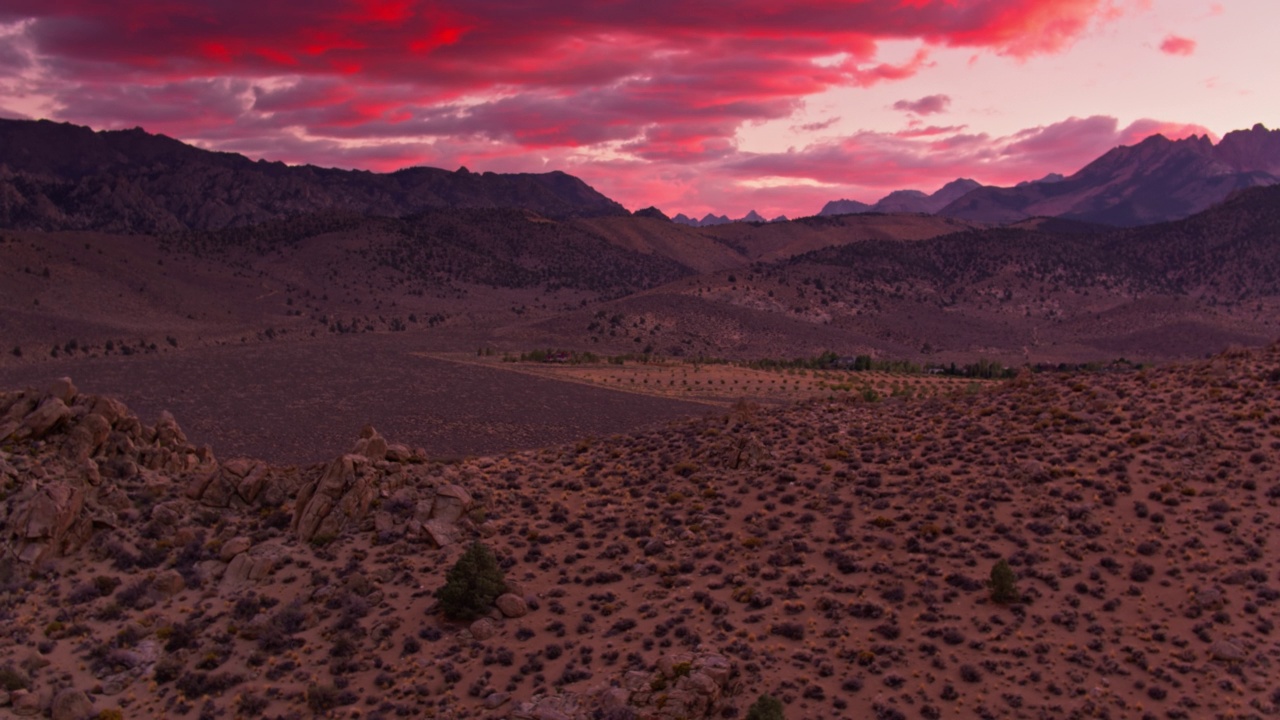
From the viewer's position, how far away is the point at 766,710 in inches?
673

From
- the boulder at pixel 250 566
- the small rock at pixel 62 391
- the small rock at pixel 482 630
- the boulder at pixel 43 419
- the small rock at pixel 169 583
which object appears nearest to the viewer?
the small rock at pixel 482 630

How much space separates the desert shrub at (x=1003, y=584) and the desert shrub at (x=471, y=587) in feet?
40.8

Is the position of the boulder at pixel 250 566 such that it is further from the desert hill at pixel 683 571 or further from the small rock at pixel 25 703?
the small rock at pixel 25 703

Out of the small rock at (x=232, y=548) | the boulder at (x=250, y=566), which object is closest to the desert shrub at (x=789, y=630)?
the boulder at (x=250, y=566)

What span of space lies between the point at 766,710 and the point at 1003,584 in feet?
26.5

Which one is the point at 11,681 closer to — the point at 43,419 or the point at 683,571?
the point at 43,419

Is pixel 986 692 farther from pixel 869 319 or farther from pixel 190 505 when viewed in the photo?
pixel 869 319

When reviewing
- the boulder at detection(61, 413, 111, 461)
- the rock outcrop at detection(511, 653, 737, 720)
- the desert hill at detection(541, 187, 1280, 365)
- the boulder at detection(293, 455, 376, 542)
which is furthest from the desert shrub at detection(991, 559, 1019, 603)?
the desert hill at detection(541, 187, 1280, 365)

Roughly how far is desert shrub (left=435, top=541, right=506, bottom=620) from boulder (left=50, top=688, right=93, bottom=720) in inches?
314

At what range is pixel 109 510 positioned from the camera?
86.3 ft

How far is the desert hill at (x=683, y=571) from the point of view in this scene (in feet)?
64.3

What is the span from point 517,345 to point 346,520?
6721 cm

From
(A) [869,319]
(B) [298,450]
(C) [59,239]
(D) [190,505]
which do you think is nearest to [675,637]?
(D) [190,505]

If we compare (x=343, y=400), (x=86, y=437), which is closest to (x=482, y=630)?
(x=86, y=437)
